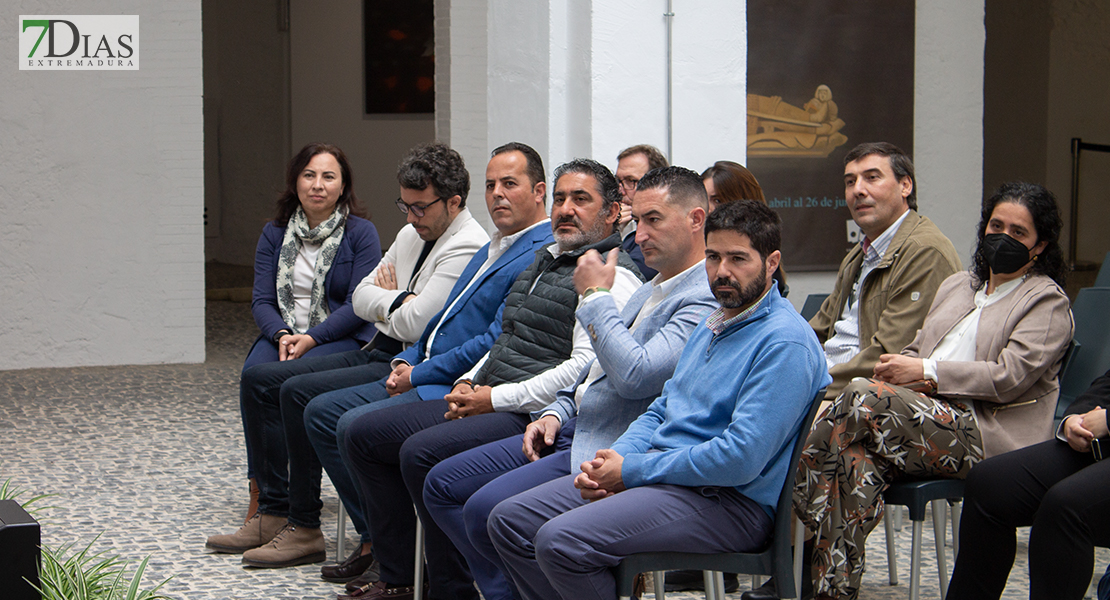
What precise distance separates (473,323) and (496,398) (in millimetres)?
512

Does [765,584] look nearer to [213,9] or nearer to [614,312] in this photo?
[614,312]

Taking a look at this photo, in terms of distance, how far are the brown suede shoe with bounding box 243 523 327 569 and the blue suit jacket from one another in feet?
2.35

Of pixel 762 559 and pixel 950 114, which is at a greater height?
pixel 950 114

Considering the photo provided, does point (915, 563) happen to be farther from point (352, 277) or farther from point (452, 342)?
point (352, 277)

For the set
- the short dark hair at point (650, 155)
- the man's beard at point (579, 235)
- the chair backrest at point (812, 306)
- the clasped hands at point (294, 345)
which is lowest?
the clasped hands at point (294, 345)

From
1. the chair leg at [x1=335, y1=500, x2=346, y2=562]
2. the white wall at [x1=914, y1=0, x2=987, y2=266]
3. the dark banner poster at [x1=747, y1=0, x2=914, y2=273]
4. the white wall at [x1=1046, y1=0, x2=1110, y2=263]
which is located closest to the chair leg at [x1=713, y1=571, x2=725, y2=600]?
the chair leg at [x1=335, y1=500, x2=346, y2=562]

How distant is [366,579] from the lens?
12.2 feet

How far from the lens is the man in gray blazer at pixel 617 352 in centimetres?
288

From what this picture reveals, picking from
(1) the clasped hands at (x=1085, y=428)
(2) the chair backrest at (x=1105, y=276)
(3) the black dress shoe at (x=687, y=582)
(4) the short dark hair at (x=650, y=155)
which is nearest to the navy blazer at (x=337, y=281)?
(4) the short dark hair at (x=650, y=155)

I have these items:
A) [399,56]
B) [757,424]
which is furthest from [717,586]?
[399,56]

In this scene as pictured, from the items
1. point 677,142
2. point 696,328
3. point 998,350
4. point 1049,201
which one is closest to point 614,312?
point 696,328

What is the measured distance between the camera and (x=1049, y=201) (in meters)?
3.24

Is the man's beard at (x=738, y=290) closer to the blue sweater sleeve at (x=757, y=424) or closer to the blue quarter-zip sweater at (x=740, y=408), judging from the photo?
the blue quarter-zip sweater at (x=740, y=408)

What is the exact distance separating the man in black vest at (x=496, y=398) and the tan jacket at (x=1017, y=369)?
1003 millimetres
